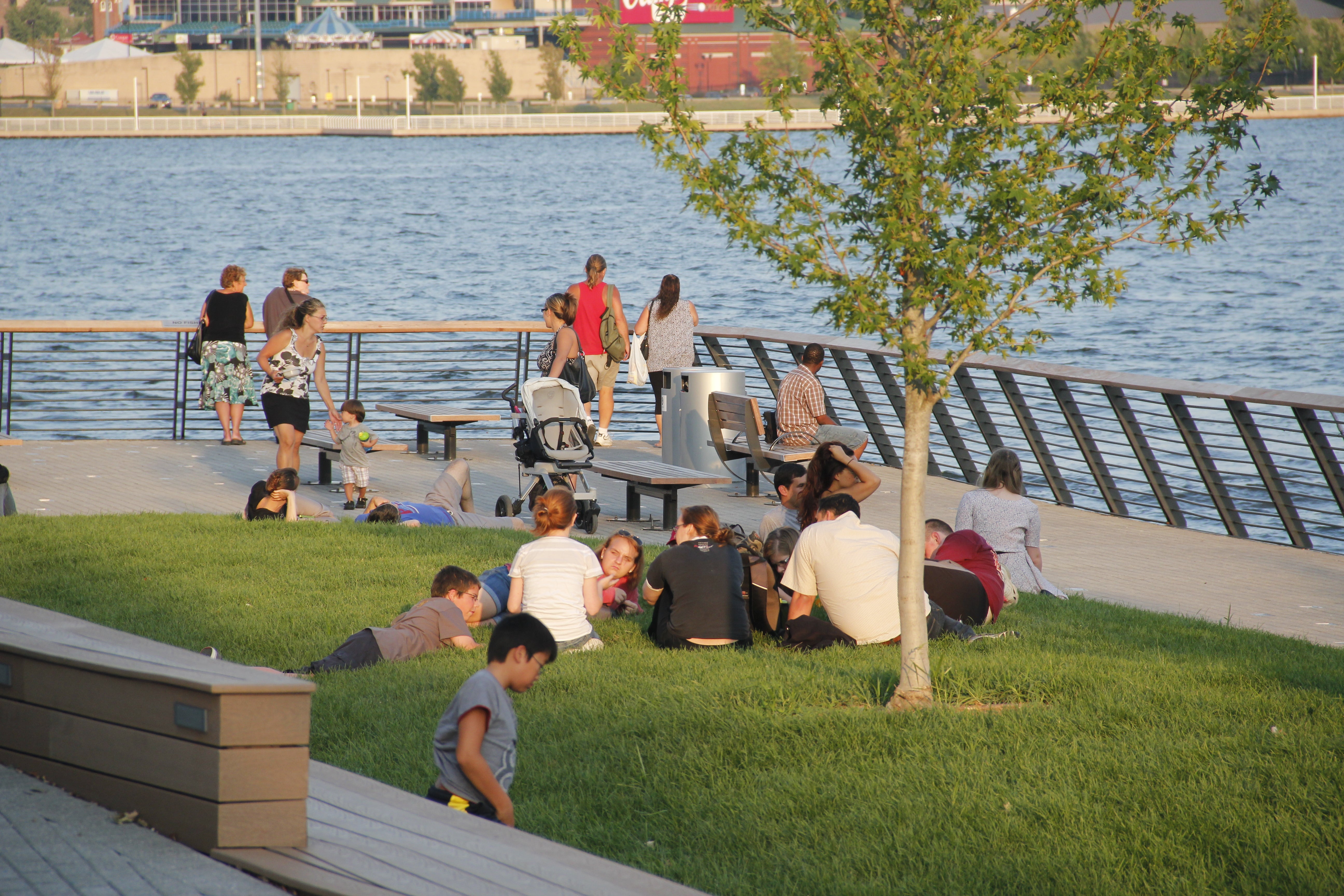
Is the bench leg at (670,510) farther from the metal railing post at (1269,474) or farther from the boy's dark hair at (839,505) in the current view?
the metal railing post at (1269,474)

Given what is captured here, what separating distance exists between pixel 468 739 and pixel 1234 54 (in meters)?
3.81

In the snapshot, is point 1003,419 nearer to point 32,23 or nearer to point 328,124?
point 328,124

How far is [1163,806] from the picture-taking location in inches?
187

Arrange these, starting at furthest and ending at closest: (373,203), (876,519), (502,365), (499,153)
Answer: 1. (499,153)
2. (373,203)
3. (502,365)
4. (876,519)

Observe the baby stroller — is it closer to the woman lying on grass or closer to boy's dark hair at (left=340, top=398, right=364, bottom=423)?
boy's dark hair at (left=340, top=398, right=364, bottom=423)

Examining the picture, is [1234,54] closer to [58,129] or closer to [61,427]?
[61,427]

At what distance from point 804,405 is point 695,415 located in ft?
4.09

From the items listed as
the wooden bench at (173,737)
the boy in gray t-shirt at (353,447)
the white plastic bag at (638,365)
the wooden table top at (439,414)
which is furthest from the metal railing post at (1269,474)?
the wooden bench at (173,737)

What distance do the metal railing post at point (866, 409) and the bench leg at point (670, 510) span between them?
139 inches

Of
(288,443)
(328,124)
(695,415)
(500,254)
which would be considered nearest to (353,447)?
(288,443)

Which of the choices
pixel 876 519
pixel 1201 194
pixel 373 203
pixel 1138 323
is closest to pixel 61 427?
pixel 876 519

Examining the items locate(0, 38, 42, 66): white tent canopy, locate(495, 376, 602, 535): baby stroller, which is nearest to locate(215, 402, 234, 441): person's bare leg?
locate(495, 376, 602, 535): baby stroller

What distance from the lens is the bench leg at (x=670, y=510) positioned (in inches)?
419

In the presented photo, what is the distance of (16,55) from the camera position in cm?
14725
